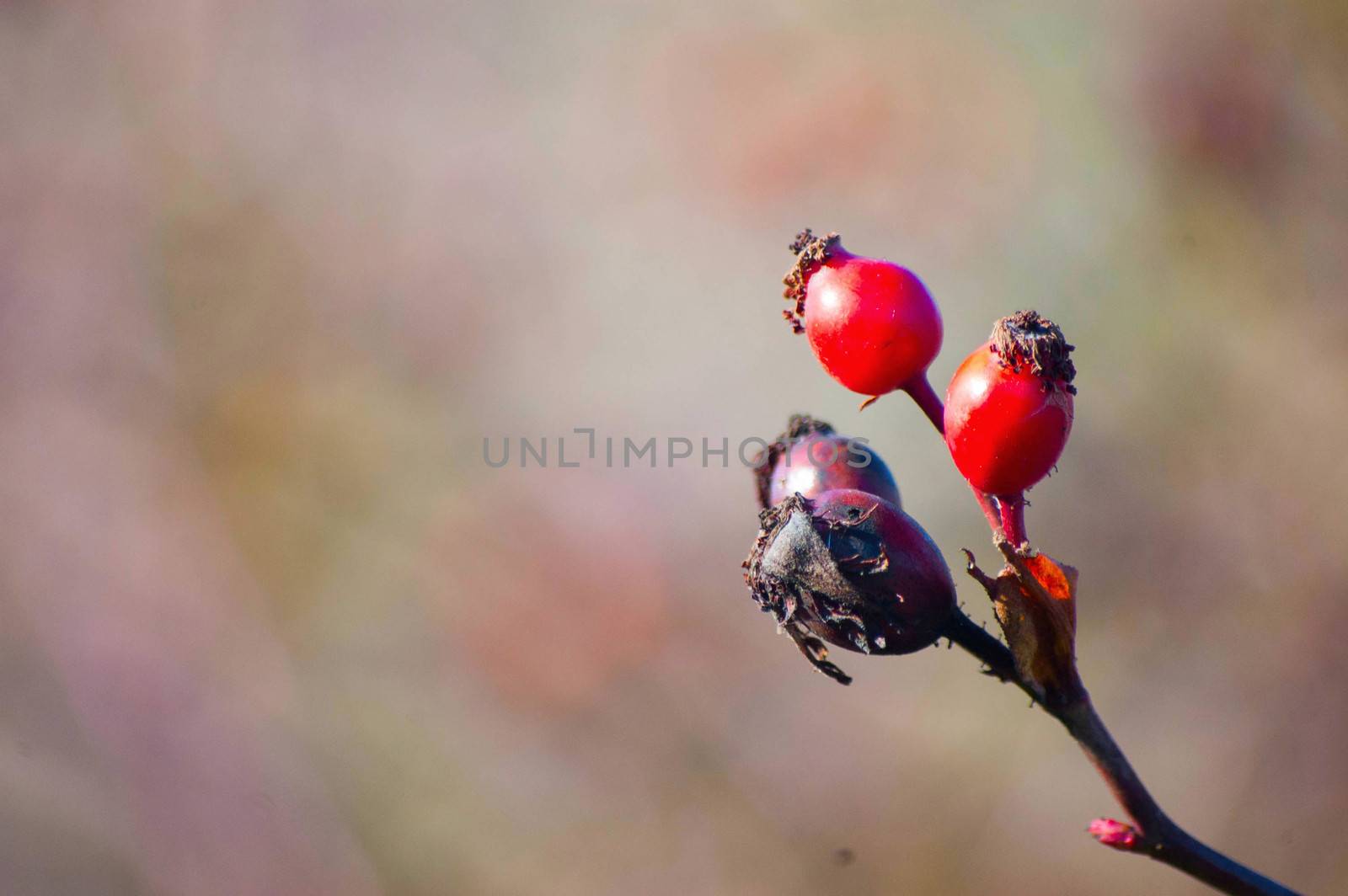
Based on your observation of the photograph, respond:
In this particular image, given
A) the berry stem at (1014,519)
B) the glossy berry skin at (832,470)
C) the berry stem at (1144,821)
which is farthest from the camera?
the glossy berry skin at (832,470)

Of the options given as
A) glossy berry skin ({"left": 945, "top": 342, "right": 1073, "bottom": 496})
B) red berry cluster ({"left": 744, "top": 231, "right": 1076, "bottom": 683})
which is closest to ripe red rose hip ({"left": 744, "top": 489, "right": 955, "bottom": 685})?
red berry cluster ({"left": 744, "top": 231, "right": 1076, "bottom": 683})

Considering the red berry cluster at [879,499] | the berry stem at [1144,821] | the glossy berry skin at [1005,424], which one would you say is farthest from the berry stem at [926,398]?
the berry stem at [1144,821]

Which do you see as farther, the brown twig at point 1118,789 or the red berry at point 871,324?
the red berry at point 871,324

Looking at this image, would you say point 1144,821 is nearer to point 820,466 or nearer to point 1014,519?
point 1014,519

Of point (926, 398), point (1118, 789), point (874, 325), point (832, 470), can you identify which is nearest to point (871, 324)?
point (874, 325)

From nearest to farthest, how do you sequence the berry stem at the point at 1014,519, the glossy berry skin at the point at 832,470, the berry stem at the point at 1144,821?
→ the berry stem at the point at 1144,821, the berry stem at the point at 1014,519, the glossy berry skin at the point at 832,470

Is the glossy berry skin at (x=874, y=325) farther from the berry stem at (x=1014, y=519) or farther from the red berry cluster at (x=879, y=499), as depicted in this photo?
the berry stem at (x=1014, y=519)

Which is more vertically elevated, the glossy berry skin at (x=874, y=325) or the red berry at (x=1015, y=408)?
the glossy berry skin at (x=874, y=325)

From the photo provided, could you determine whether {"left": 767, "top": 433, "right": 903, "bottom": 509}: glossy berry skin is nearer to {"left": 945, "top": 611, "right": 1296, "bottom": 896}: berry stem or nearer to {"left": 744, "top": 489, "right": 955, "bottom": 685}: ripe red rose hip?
{"left": 744, "top": 489, "right": 955, "bottom": 685}: ripe red rose hip
